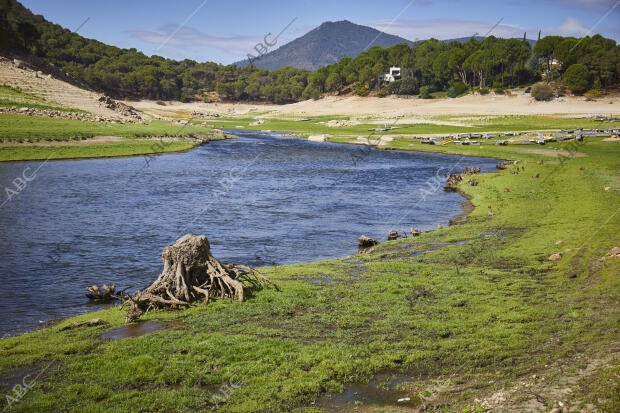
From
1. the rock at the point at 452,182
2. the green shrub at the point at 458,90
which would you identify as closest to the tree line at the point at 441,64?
the green shrub at the point at 458,90

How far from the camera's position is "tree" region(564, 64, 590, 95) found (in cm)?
13093

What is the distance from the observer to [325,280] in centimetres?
2441

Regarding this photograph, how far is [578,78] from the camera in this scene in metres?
131

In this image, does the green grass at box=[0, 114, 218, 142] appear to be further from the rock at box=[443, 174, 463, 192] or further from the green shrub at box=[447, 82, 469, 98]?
the green shrub at box=[447, 82, 469, 98]

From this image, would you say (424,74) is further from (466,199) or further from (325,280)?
(325,280)

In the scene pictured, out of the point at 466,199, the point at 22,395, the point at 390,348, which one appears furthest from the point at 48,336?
the point at 466,199

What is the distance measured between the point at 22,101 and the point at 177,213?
61926mm

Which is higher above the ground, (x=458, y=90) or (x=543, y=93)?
(x=458, y=90)

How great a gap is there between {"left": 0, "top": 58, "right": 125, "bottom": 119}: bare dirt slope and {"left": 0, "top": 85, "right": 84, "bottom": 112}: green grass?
225cm

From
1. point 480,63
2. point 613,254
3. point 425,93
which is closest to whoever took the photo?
point 613,254

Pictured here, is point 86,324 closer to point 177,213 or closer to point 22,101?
point 177,213

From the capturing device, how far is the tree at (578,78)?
130925mm

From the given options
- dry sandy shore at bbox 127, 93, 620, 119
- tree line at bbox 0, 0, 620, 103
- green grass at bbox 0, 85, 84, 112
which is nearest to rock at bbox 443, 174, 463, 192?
green grass at bbox 0, 85, 84, 112

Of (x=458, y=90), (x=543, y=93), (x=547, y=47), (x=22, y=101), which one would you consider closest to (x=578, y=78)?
(x=543, y=93)
